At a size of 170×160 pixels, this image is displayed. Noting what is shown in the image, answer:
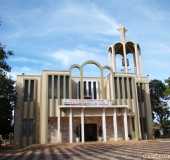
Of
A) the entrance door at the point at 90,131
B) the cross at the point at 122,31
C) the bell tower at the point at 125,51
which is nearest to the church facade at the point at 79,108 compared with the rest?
the entrance door at the point at 90,131

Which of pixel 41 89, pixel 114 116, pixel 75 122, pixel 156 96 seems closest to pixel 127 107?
pixel 114 116

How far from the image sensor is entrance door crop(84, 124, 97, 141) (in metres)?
33.2

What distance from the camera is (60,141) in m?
29.9

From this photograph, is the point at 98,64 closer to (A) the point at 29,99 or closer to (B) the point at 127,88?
(B) the point at 127,88

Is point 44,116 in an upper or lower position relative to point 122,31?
lower

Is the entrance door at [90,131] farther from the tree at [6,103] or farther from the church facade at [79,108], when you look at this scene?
the tree at [6,103]

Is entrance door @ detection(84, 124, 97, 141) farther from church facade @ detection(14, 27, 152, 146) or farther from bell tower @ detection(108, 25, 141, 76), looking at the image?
bell tower @ detection(108, 25, 141, 76)

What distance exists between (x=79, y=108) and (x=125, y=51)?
14134mm

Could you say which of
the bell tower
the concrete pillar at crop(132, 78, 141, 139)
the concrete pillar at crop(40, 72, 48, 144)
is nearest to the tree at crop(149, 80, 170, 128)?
the bell tower

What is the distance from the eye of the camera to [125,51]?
39781 millimetres

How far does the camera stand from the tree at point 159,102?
151 feet

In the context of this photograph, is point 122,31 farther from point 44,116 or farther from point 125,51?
point 44,116

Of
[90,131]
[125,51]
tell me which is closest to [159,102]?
[125,51]

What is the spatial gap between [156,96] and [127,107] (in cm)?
1670
